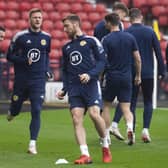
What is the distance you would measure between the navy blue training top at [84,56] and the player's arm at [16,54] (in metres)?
1.14

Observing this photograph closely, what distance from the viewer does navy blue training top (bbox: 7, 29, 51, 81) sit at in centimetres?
1048

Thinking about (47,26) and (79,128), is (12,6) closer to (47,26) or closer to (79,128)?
(47,26)

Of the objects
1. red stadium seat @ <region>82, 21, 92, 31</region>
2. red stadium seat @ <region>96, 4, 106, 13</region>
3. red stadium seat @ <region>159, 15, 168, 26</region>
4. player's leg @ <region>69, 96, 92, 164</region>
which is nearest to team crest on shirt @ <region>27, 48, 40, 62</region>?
player's leg @ <region>69, 96, 92, 164</region>

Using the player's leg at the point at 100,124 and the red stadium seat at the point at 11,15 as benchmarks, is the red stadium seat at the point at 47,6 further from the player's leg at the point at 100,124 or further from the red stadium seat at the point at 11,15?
the player's leg at the point at 100,124

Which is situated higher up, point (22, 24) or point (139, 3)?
point (139, 3)

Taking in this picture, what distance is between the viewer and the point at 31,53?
10492mm

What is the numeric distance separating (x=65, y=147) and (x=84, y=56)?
203 centimetres

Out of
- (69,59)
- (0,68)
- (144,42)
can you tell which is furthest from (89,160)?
(0,68)

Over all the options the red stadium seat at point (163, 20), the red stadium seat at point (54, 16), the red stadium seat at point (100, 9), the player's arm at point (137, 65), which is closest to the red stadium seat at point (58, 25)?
the red stadium seat at point (54, 16)

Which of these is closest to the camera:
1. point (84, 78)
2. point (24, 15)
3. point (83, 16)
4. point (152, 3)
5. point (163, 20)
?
point (84, 78)

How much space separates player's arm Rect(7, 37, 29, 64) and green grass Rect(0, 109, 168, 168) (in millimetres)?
1257

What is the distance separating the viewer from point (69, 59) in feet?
31.3

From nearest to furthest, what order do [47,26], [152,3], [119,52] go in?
[119,52] → [47,26] → [152,3]

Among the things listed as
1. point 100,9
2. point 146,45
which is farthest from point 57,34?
point 146,45
